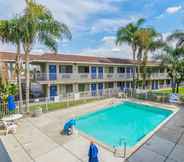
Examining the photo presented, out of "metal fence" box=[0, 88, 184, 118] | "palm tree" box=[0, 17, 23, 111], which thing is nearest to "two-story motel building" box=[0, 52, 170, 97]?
"metal fence" box=[0, 88, 184, 118]

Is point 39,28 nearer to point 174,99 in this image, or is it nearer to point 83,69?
point 83,69

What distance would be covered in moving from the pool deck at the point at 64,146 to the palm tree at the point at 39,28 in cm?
637

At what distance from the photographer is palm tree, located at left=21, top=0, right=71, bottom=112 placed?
1242 cm

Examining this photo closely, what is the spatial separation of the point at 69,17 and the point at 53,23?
380 centimetres

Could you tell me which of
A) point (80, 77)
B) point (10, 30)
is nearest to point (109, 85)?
point (80, 77)

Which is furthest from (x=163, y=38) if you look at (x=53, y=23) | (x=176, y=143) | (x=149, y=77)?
(x=176, y=143)

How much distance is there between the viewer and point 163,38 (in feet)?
74.8

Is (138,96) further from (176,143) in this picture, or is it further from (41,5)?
(41,5)

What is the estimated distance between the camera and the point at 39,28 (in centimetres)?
1311

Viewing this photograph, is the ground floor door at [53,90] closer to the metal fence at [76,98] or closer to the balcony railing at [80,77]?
the balcony railing at [80,77]

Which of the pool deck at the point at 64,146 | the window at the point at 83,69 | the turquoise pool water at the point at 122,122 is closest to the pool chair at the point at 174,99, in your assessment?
the turquoise pool water at the point at 122,122

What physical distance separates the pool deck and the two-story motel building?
9.43 metres

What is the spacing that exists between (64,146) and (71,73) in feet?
51.2

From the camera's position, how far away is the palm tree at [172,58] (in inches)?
811
